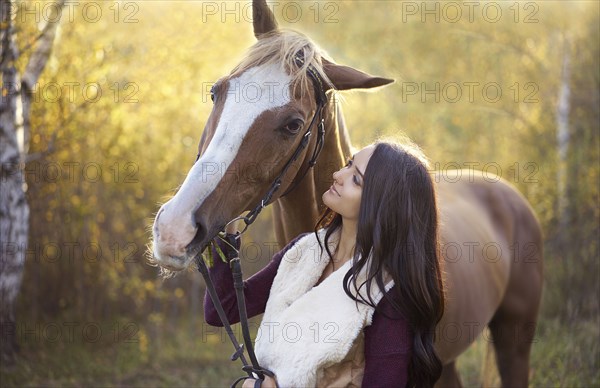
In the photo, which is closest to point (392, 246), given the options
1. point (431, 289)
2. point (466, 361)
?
point (431, 289)

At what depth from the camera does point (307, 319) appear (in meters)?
2.04

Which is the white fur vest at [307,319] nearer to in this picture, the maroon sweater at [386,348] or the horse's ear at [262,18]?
the maroon sweater at [386,348]

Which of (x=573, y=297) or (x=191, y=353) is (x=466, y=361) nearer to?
(x=573, y=297)

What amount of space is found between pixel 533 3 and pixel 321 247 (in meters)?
8.45

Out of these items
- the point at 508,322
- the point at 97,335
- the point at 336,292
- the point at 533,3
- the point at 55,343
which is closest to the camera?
the point at 336,292

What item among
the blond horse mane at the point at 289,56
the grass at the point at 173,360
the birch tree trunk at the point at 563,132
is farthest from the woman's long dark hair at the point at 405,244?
the birch tree trunk at the point at 563,132

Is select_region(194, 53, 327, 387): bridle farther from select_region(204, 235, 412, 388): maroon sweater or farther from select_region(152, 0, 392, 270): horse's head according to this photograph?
select_region(204, 235, 412, 388): maroon sweater

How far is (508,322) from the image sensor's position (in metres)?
3.82

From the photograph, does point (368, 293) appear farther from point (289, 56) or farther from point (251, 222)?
point (289, 56)

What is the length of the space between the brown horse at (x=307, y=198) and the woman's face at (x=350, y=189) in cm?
24

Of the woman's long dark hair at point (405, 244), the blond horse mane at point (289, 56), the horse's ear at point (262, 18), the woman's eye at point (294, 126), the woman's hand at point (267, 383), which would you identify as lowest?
the woman's hand at point (267, 383)

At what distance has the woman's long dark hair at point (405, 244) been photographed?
2.00 m

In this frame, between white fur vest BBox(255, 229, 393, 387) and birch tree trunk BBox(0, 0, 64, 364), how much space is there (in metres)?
2.94

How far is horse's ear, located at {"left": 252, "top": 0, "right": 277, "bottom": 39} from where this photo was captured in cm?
259
